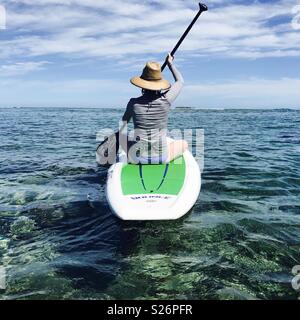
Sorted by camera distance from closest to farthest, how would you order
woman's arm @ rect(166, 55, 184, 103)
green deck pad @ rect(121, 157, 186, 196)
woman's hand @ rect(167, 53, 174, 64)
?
1. green deck pad @ rect(121, 157, 186, 196)
2. woman's arm @ rect(166, 55, 184, 103)
3. woman's hand @ rect(167, 53, 174, 64)

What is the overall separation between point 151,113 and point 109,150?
2.45 meters

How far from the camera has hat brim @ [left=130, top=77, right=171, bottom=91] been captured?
673cm

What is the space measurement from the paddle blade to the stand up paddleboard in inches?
41.0

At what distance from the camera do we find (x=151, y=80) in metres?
6.87

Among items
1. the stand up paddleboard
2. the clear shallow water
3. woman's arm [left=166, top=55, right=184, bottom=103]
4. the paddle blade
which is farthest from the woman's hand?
the clear shallow water

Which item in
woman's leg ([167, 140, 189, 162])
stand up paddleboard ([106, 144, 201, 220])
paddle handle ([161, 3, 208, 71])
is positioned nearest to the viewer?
stand up paddleboard ([106, 144, 201, 220])

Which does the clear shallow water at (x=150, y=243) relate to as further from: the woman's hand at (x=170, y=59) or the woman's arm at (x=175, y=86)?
the woman's hand at (x=170, y=59)

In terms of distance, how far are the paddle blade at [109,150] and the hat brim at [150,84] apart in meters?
2.08

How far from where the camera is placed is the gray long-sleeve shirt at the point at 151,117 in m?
6.91

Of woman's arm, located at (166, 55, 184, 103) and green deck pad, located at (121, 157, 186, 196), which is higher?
woman's arm, located at (166, 55, 184, 103)

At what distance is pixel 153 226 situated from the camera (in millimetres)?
6027

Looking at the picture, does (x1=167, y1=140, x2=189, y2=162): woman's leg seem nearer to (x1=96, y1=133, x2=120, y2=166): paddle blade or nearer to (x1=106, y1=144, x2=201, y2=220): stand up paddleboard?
(x1=106, y1=144, x2=201, y2=220): stand up paddleboard
